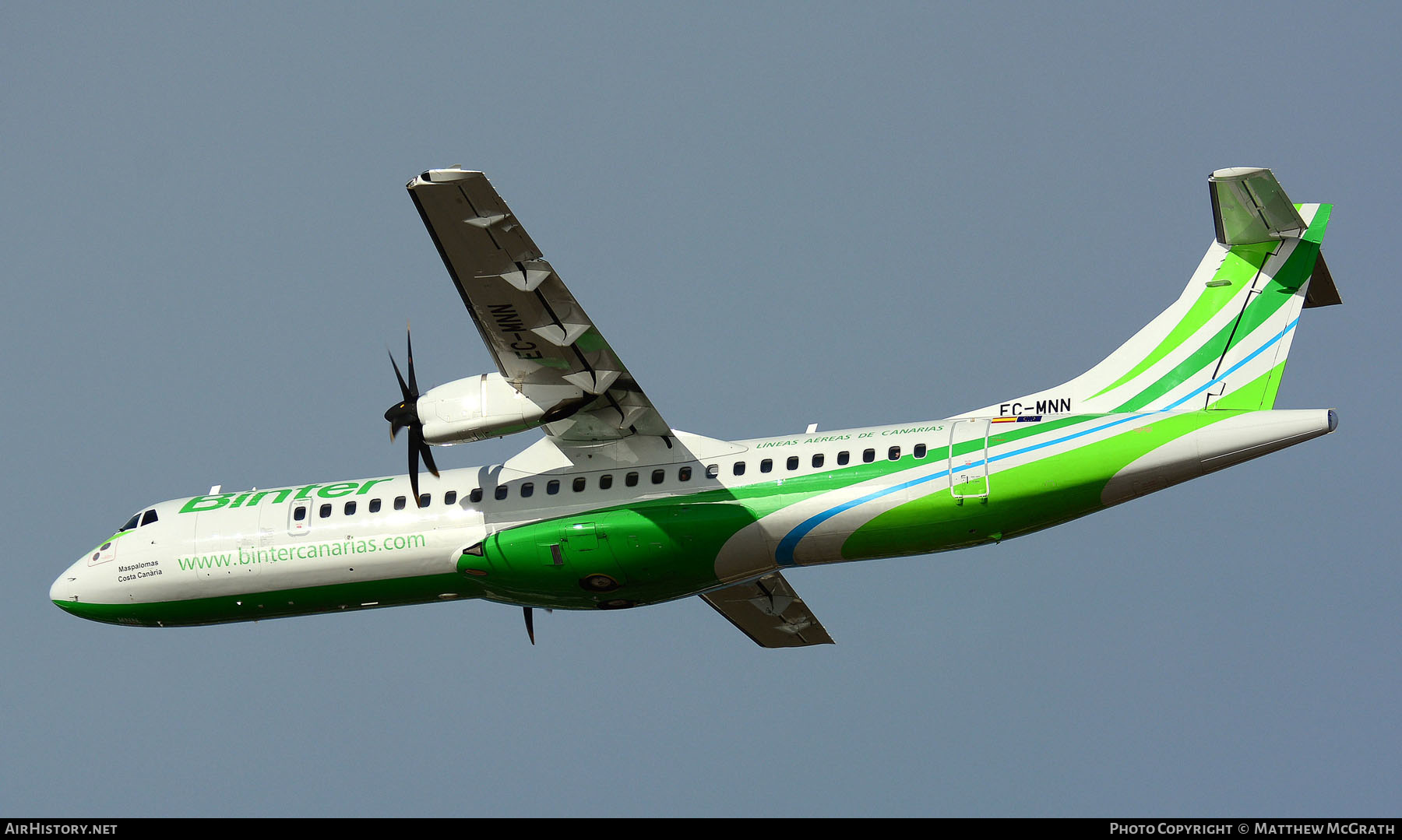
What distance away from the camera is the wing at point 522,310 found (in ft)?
84.1

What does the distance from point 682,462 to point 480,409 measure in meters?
3.93

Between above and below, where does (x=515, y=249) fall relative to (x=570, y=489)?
above

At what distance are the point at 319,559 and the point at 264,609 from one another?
1809 millimetres

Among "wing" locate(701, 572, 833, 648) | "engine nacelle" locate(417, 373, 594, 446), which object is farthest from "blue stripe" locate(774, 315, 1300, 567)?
"wing" locate(701, 572, 833, 648)

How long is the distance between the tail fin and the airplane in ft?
0.12

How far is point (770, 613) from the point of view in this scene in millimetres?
35406

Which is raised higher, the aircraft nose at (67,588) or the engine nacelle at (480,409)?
the engine nacelle at (480,409)

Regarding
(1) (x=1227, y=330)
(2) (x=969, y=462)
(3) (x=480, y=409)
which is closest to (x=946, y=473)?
(2) (x=969, y=462)

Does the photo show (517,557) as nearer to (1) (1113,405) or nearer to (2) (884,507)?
(2) (884,507)

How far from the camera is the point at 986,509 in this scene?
27.5 m

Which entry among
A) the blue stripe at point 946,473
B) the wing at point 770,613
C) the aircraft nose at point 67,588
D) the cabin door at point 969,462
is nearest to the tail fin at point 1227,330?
the blue stripe at point 946,473

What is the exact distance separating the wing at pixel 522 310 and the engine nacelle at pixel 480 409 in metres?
0.27

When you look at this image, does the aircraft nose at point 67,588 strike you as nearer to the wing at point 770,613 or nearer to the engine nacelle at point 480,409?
the engine nacelle at point 480,409

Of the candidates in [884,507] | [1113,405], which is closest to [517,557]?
[884,507]
